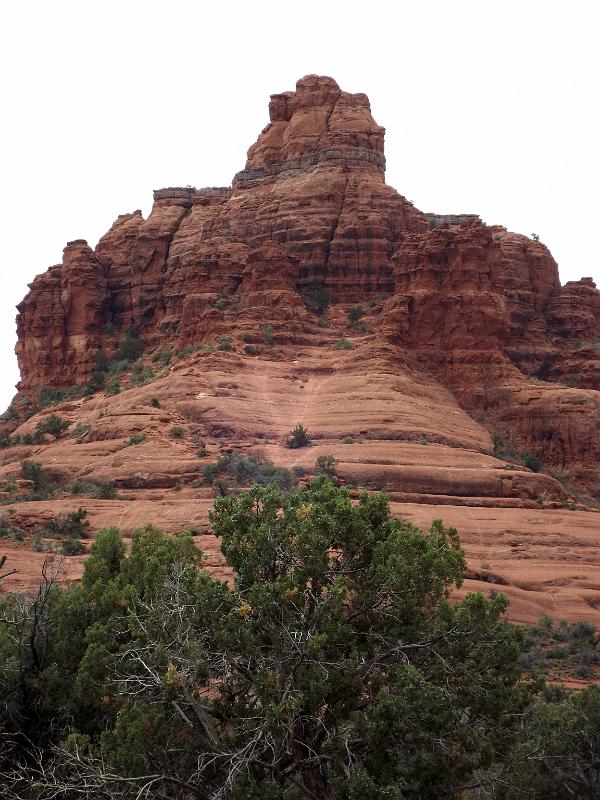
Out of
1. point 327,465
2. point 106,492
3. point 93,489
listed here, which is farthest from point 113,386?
point 327,465

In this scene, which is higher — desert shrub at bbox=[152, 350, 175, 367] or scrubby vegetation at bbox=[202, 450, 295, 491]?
desert shrub at bbox=[152, 350, 175, 367]

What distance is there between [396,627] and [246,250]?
4872cm

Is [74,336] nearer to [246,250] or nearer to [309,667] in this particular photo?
[246,250]

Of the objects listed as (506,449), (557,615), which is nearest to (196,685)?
(557,615)

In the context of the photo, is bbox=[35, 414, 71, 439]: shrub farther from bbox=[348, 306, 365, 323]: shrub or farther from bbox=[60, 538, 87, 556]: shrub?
bbox=[60, 538, 87, 556]: shrub

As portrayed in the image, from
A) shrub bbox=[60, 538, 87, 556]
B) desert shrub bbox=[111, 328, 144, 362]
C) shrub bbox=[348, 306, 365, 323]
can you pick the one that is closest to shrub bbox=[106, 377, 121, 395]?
desert shrub bbox=[111, 328, 144, 362]

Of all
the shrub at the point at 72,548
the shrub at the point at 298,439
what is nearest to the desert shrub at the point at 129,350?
the shrub at the point at 298,439

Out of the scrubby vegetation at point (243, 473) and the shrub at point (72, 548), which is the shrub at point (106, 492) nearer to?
the scrubby vegetation at point (243, 473)

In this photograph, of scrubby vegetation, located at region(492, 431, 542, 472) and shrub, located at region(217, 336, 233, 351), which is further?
shrub, located at region(217, 336, 233, 351)

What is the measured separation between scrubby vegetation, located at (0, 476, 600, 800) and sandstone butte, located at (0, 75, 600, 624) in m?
15.1

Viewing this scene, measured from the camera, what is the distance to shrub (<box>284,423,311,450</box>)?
45719mm

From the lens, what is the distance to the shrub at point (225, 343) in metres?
54.4

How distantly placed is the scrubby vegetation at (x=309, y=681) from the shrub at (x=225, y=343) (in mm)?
34195

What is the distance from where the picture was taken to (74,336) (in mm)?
75188
